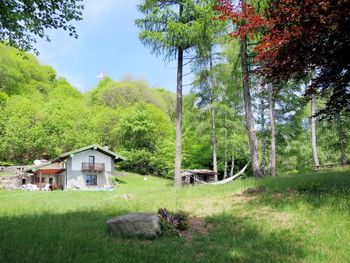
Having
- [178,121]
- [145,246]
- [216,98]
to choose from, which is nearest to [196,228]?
[145,246]

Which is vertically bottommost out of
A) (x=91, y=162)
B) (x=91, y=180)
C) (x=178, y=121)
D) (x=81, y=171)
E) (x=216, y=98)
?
(x=91, y=180)

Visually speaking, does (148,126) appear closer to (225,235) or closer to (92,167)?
(92,167)

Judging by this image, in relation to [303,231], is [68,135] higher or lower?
higher

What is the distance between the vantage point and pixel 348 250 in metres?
4.85

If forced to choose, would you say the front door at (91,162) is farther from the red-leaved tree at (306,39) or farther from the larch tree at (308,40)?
the larch tree at (308,40)

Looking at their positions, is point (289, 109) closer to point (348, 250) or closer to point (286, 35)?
point (286, 35)

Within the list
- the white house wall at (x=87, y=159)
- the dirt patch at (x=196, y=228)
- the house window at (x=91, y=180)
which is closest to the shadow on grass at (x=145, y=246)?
the dirt patch at (x=196, y=228)

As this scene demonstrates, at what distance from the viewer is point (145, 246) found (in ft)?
17.8

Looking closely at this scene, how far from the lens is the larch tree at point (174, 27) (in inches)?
612

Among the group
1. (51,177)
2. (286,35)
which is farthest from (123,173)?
(286,35)

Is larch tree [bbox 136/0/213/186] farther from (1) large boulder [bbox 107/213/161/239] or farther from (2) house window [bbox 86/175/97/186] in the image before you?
(2) house window [bbox 86/175/97/186]

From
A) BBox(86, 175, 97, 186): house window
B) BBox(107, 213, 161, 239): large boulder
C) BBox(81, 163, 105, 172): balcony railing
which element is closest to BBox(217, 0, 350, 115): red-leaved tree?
BBox(107, 213, 161, 239): large boulder

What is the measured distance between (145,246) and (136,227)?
679 mm

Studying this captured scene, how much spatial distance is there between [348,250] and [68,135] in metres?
44.2
